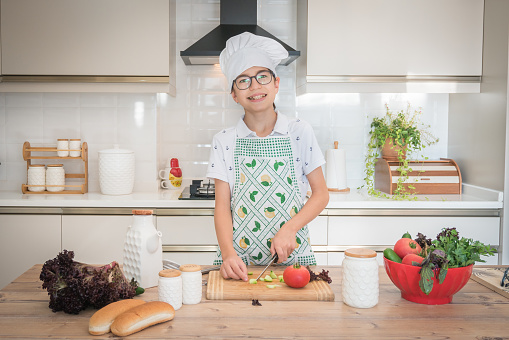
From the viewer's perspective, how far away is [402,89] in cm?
303

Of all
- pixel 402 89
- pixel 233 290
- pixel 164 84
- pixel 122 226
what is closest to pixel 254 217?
pixel 233 290

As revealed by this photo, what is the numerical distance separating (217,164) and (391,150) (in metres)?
1.75

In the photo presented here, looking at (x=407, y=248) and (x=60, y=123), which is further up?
(x=60, y=123)

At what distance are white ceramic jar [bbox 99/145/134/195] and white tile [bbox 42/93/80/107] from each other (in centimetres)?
46

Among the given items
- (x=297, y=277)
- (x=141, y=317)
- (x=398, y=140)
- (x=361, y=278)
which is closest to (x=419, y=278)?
(x=361, y=278)

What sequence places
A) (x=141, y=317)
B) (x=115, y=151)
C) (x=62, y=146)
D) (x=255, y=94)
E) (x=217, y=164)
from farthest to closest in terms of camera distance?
(x=62, y=146), (x=115, y=151), (x=217, y=164), (x=255, y=94), (x=141, y=317)

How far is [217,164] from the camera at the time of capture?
1.88 meters

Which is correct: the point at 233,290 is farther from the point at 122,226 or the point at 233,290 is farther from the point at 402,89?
the point at 402,89

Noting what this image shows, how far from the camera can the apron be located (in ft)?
6.21

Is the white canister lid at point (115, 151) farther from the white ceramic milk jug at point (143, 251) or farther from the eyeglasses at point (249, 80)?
the white ceramic milk jug at point (143, 251)

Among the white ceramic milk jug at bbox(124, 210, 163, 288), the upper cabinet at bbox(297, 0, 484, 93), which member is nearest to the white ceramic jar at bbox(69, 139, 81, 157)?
the upper cabinet at bbox(297, 0, 484, 93)

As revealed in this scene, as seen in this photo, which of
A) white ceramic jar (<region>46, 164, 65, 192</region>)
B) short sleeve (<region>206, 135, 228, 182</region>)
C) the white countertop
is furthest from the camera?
white ceramic jar (<region>46, 164, 65, 192</region>)

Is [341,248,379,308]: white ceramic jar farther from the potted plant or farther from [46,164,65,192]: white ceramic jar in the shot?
[46,164,65,192]: white ceramic jar

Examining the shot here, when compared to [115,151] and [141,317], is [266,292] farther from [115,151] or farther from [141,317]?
[115,151]
